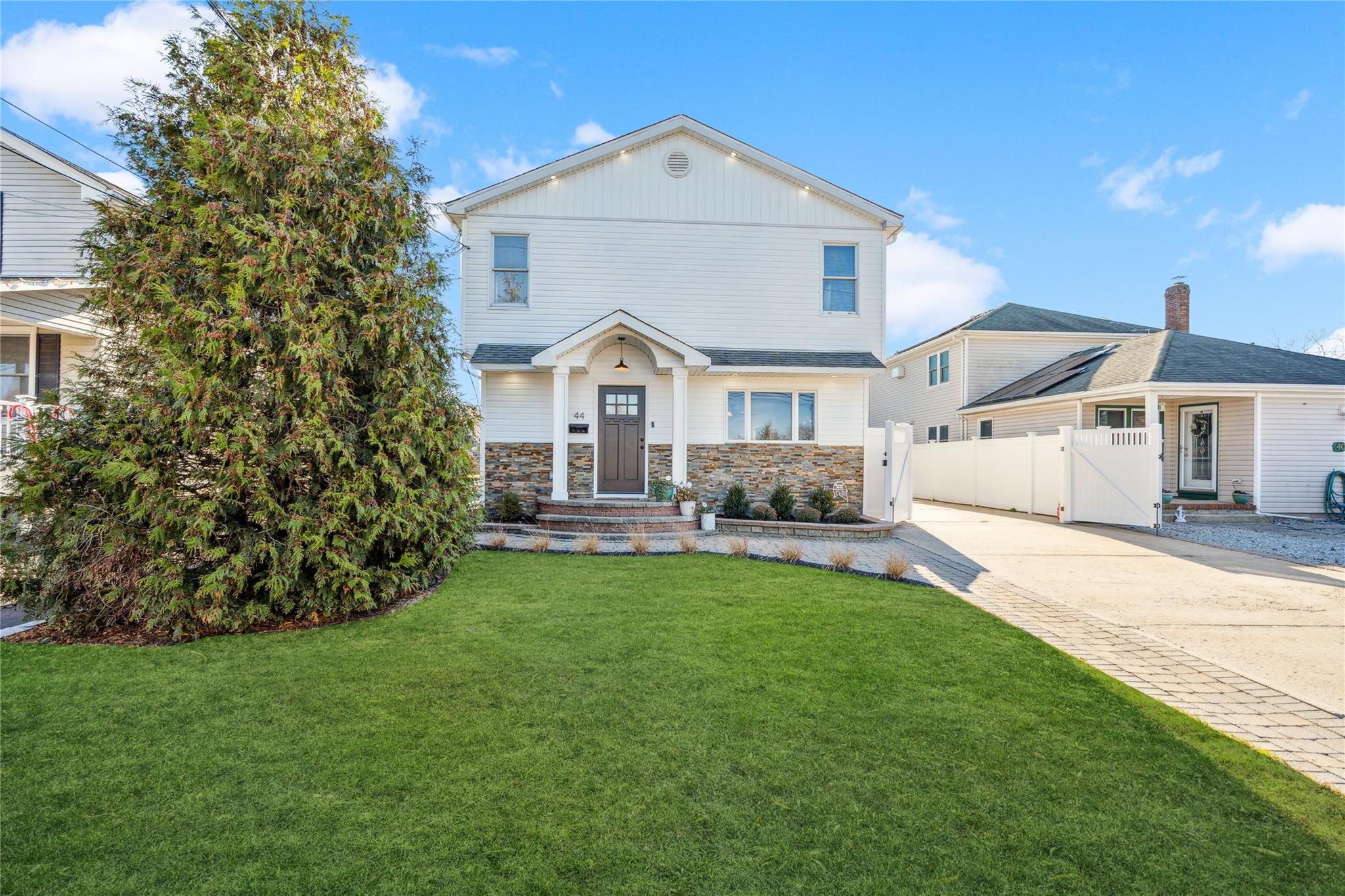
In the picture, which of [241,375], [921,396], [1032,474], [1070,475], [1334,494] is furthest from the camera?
[921,396]

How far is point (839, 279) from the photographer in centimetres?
1309

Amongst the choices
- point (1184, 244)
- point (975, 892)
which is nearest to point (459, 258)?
point (975, 892)

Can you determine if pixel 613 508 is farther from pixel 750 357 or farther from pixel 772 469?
pixel 750 357

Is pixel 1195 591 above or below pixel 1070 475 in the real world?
below

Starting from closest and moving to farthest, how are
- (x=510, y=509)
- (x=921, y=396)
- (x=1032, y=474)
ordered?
(x=510, y=509), (x=1032, y=474), (x=921, y=396)

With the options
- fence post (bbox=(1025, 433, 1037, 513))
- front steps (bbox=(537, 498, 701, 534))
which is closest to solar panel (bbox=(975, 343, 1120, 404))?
fence post (bbox=(1025, 433, 1037, 513))

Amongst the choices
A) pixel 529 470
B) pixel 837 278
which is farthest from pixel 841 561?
pixel 837 278

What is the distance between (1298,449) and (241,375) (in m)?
21.0

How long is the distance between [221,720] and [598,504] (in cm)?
831

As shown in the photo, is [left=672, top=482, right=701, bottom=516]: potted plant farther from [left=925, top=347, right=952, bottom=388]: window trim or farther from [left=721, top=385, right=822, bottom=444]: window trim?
[left=925, top=347, right=952, bottom=388]: window trim

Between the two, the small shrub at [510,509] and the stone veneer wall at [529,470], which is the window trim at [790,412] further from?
the small shrub at [510,509]

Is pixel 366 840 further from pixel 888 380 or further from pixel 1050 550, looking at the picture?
pixel 888 380

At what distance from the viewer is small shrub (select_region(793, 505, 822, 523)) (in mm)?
11820

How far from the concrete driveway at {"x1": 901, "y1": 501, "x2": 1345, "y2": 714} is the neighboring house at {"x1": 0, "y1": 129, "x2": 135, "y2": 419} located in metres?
16.6
